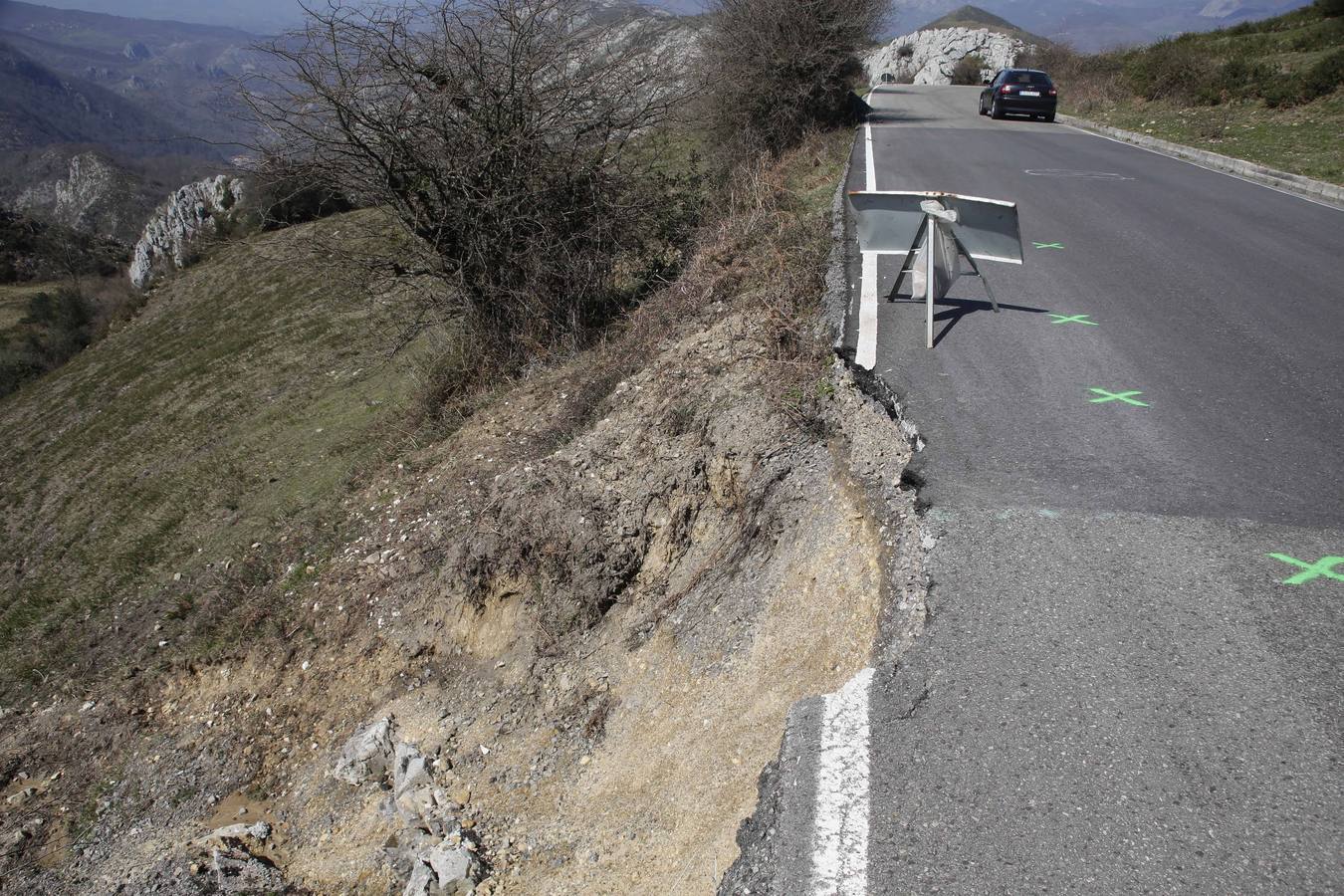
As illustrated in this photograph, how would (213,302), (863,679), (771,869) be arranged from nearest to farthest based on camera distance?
(771,869), (863,679), (213,302)

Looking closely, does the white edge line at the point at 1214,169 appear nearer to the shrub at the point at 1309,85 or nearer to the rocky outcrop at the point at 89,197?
the shrub at the point at 1309,85

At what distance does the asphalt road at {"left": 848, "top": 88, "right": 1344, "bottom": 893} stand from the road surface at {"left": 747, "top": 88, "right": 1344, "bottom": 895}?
1 centimetres

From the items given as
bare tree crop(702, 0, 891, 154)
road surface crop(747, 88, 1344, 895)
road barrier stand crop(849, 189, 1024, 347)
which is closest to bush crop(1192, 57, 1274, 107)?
bare tree crop(702, 0, 891, 154)

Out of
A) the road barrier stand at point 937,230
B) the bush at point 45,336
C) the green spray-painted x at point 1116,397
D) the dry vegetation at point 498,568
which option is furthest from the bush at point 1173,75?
the bush at point 45,336

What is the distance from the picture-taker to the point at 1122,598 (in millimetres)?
3682

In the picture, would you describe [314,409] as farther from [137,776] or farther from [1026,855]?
[1026,855]

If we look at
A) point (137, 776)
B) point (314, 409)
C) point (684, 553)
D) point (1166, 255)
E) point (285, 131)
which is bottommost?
point (137, 776)

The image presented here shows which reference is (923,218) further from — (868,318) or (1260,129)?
(1260,129)

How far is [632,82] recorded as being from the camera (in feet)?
37.3

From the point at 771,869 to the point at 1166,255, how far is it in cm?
842

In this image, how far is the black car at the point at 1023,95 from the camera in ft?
76.7

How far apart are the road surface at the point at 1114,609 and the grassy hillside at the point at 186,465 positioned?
664 centimetres

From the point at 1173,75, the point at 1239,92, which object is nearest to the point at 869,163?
the point at 1239,92

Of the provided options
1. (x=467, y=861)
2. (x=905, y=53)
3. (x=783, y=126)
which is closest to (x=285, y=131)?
(x=467, y=861)
